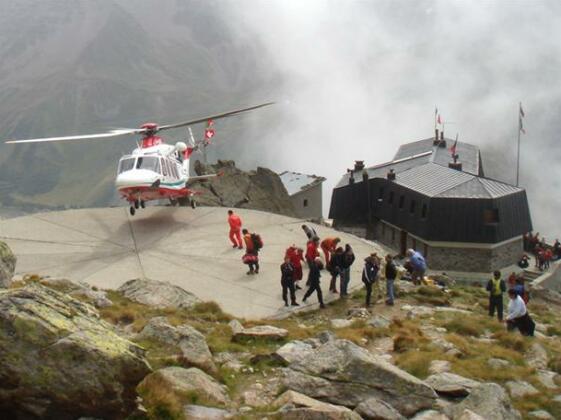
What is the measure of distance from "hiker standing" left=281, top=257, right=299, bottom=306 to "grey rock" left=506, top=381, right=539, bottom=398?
6.85 meters

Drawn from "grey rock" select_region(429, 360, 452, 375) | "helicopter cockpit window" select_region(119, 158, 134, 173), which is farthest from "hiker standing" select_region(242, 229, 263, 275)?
"grey rock" select_region(429, 360, 452, 375)

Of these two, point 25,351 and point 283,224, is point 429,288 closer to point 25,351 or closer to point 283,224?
point 283,224

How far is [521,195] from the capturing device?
45906 millimetres

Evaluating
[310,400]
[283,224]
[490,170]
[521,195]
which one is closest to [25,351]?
[310,400]

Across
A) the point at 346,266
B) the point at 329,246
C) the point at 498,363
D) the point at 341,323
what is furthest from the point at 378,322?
the point at 329,246

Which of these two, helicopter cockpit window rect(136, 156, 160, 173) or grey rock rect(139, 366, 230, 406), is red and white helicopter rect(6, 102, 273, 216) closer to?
helicopter cockpit window rect(136, 156, 160, 173)

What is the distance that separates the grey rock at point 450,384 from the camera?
1096 cm

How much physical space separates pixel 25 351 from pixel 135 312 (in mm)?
7326

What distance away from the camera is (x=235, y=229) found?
77.4 feet

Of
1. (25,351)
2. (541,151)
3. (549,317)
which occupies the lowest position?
(549,317)

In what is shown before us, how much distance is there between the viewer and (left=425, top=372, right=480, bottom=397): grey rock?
1096 cm

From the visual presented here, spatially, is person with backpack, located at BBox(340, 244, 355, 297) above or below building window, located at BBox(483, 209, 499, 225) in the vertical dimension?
below

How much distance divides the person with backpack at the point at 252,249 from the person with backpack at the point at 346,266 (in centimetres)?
297

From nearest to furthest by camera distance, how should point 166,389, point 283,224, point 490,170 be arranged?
point 166,389, point 283,224, point 490,170
